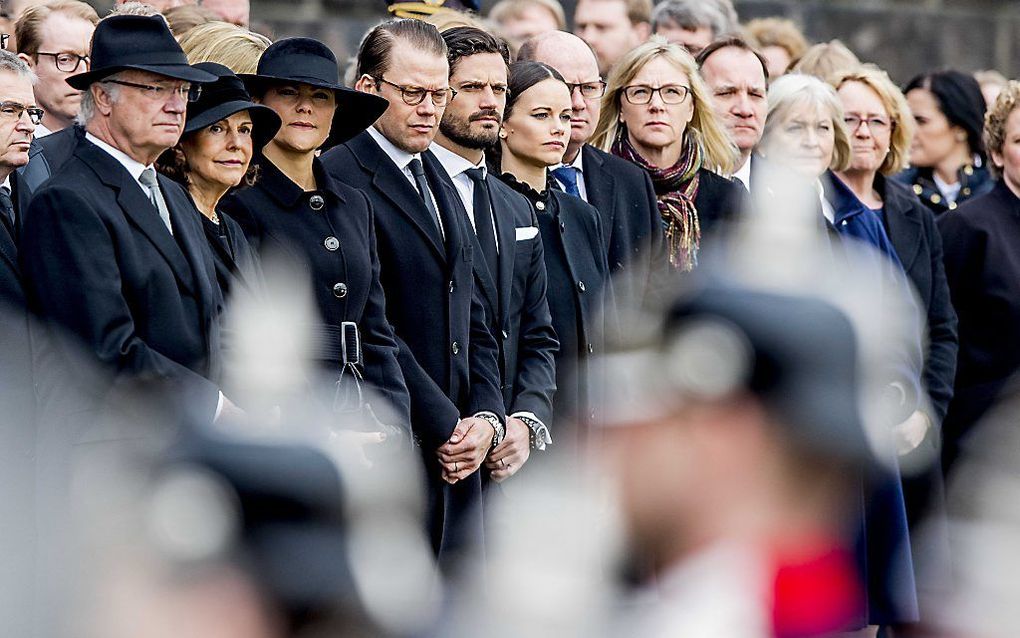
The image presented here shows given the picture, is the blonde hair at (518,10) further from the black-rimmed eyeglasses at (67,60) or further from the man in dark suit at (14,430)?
the man in dark suit at (14,430)

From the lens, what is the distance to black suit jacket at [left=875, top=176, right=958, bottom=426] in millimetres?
7613

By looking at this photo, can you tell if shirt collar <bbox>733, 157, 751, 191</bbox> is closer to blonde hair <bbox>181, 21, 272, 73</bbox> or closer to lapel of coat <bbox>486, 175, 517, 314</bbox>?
lapel of coat <bbox>486, 175, 517, 314</bbox>

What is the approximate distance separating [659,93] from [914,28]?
731 cm

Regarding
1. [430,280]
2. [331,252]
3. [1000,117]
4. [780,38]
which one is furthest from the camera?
[780,38]

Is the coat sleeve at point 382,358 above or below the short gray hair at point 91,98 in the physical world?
below

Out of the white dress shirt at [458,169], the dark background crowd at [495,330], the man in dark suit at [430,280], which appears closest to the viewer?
the dark background crowd at [495,330]

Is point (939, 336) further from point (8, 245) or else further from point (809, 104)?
point (8, 245)

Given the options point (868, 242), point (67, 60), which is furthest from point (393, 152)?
point (868, 242)

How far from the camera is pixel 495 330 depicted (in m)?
6.11

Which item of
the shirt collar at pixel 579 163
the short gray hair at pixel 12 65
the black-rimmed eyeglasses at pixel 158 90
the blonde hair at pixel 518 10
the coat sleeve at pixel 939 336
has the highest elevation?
the short gray hair at pixel 12 65

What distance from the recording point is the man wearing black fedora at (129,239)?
4.70 meters

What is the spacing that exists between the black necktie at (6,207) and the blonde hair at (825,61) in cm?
459

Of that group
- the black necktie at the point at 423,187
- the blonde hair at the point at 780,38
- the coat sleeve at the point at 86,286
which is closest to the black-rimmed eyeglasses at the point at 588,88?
the black necktie at the point at 423,187

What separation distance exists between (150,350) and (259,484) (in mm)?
2270
